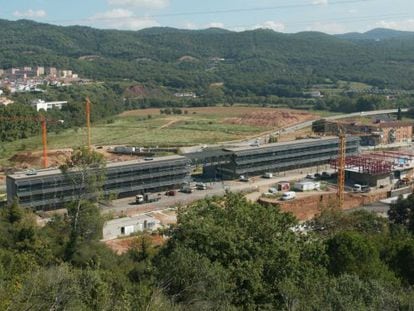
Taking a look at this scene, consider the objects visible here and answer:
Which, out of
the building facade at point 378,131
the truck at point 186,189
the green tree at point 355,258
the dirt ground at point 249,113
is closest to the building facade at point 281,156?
the truck at point 186,189

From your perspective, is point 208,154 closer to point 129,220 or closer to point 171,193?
point 171,193

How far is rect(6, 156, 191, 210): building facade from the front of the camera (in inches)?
1047

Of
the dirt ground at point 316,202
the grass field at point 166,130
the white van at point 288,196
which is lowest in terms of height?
the dirt ground at point 316,202

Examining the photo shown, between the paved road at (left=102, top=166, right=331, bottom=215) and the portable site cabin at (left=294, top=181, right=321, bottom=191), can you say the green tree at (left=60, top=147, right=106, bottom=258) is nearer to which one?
the paved road at (left=102, top=166, right=331, bottom=215)

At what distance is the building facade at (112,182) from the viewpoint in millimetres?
26594

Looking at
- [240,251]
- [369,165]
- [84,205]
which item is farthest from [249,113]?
[240,251]

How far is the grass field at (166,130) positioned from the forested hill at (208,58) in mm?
25295

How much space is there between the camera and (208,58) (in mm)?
135375

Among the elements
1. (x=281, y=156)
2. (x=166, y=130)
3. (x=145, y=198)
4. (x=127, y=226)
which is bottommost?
(x=127, y=226)

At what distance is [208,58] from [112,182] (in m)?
109

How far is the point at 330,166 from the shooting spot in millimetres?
39469

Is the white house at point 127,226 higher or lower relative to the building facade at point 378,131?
lower

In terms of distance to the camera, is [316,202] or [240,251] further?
[316,202]

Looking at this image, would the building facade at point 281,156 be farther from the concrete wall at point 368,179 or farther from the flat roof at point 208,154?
the concrete wall at point 368,179
